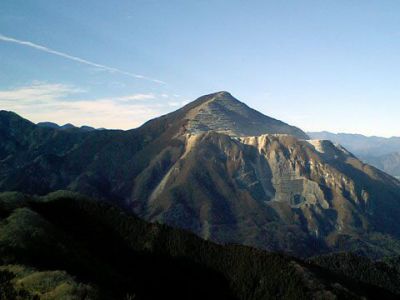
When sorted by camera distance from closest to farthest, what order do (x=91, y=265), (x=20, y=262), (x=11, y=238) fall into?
(x=20, y=262) < (x=11, y=238) < (x=91, y=265)

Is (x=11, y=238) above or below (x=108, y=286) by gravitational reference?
above

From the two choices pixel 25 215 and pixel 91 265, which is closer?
pixel 91 265

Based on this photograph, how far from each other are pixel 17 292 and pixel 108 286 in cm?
3786

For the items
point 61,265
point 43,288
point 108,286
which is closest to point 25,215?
point 61,265

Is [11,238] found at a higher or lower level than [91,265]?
higher

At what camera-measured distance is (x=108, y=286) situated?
15062cm

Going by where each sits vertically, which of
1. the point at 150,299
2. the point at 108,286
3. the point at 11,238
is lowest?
the point at 150,299

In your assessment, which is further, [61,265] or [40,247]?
[40,247]

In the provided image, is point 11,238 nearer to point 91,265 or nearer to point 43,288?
point 91,265

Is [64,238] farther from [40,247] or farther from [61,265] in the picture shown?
[61,265]

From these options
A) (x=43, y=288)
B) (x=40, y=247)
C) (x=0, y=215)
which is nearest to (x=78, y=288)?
(x=43, y=288)

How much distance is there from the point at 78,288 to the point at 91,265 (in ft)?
183

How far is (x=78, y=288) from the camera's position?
118812 mm

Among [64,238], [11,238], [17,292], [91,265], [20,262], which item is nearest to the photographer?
[17,292]
